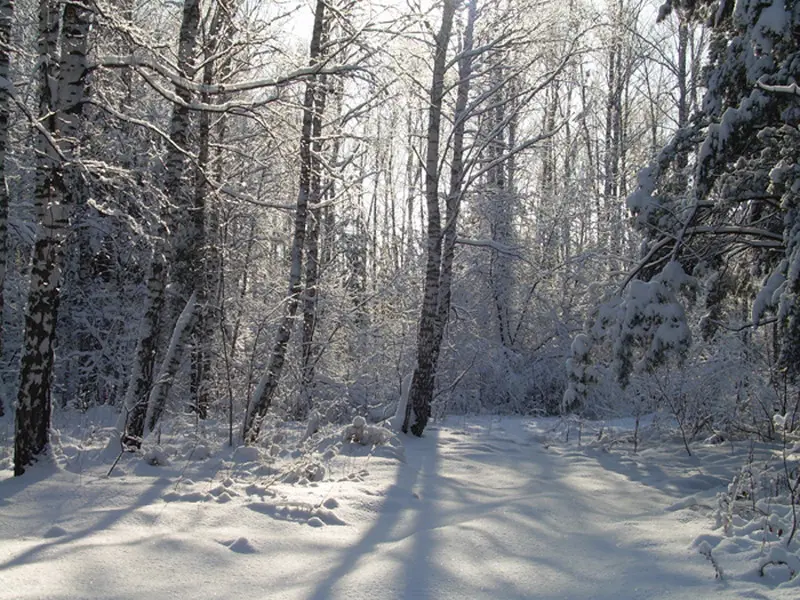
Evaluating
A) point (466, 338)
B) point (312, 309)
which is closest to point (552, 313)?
point (466, 338)

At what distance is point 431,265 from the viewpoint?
392 inches

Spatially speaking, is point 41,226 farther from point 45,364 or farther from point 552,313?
point 552,313

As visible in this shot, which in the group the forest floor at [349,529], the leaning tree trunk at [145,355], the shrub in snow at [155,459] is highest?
the leaning tree trunk at [145,355]

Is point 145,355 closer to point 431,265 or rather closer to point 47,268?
point 47,268

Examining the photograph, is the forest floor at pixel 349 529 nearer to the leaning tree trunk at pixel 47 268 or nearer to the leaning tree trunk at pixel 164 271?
the leaning tree trunk at pixel 47 268

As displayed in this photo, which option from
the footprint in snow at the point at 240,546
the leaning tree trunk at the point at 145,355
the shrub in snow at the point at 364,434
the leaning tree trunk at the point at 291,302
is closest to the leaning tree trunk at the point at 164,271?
the leaning tree trunk at the point at 145,355

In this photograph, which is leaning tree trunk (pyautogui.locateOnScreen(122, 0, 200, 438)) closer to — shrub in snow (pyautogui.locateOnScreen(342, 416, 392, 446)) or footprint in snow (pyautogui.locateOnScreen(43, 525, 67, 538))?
shrub in snow (pyautogui.locateOnScreen(342, 416, 392, 446))

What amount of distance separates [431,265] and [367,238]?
9455 millimetres

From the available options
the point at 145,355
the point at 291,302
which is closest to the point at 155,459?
the point at 145,355

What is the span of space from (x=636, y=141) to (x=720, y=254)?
18.4 metres

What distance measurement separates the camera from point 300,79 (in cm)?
607

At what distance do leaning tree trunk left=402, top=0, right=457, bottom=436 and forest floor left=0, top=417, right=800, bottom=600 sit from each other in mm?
2168

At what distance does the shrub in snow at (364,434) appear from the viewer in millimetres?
8094

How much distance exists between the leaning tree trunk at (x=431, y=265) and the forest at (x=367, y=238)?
36 mm
